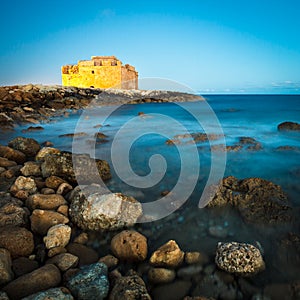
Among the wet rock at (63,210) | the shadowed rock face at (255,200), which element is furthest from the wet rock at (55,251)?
the shadowed rock face at (255,200)

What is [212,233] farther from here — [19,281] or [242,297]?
[19,281]

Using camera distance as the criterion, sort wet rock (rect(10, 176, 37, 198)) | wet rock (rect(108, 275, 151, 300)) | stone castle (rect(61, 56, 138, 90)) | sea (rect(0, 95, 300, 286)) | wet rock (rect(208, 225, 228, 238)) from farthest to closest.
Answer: stone castle (rect(61, 56, 138, 90)) → wet rock (rect(10, 176, 37, 198)) → wet rock (rect(208, 225, 228, 238)) → sea (rect(0, 95, 300, 286)) → wet rock (rect(108, 275, 151, 300))

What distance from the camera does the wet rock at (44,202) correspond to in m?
3.05

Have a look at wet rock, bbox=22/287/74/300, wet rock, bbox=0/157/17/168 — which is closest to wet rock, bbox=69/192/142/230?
wet rock, bbox=22/287/74/300

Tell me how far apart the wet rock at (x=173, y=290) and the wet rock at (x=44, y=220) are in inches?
57.3

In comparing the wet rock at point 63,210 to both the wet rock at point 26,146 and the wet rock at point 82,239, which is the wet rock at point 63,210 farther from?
the wet rock at point 26,146

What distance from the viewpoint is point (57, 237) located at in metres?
2.47

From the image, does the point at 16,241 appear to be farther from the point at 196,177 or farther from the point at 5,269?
the point at 196,177

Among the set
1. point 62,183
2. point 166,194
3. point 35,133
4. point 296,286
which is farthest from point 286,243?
point 35,133

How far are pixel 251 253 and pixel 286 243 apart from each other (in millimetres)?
A: 621

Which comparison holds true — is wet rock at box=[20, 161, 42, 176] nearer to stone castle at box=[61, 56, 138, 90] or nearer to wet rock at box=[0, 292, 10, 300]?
wet rock at box=[0, 292, 10, 300]

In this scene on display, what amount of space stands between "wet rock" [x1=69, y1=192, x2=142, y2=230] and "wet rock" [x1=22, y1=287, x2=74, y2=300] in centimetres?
103

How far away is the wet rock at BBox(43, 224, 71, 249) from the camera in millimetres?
2441

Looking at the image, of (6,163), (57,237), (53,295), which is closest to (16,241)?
(57,237)
